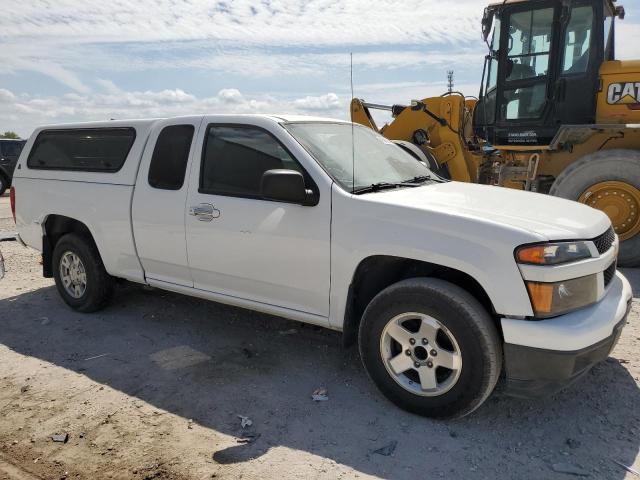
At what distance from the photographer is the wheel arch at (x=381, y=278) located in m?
3.21

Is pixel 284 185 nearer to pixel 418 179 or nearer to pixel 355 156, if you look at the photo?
pixel 355 156

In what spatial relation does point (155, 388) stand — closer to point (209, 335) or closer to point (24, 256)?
point (209, 335)

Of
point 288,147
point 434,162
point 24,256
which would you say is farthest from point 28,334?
point 434,162

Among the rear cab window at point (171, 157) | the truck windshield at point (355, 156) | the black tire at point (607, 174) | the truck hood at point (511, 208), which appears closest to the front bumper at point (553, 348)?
the truck hood at point (511, 208)

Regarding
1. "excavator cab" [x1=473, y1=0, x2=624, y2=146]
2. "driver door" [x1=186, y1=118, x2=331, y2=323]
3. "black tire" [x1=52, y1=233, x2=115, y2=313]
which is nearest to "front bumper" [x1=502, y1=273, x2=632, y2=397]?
"driver door" [x1=186, y1=118, x2=331, y2=323]

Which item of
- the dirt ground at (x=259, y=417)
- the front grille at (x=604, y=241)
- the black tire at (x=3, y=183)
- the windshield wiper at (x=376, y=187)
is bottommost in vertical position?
the dirt ground at (x=259, y=417)

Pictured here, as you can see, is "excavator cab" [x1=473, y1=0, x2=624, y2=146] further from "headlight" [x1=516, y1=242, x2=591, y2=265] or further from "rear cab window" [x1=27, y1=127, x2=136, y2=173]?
"rear cab window" [x1=27, y1=127, x2=136, y2=173]

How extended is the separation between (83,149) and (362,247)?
3.22m

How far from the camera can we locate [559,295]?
9.06 ft

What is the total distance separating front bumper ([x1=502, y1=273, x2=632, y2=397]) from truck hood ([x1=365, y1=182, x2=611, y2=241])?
1.47 ft

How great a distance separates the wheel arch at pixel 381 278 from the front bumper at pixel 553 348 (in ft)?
1.26

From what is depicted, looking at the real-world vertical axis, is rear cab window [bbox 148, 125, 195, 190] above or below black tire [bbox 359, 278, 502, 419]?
above

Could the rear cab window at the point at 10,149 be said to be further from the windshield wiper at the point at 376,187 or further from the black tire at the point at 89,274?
the windshield wiper at the point at 376,187

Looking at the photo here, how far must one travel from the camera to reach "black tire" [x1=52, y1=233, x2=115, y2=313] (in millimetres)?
4922
